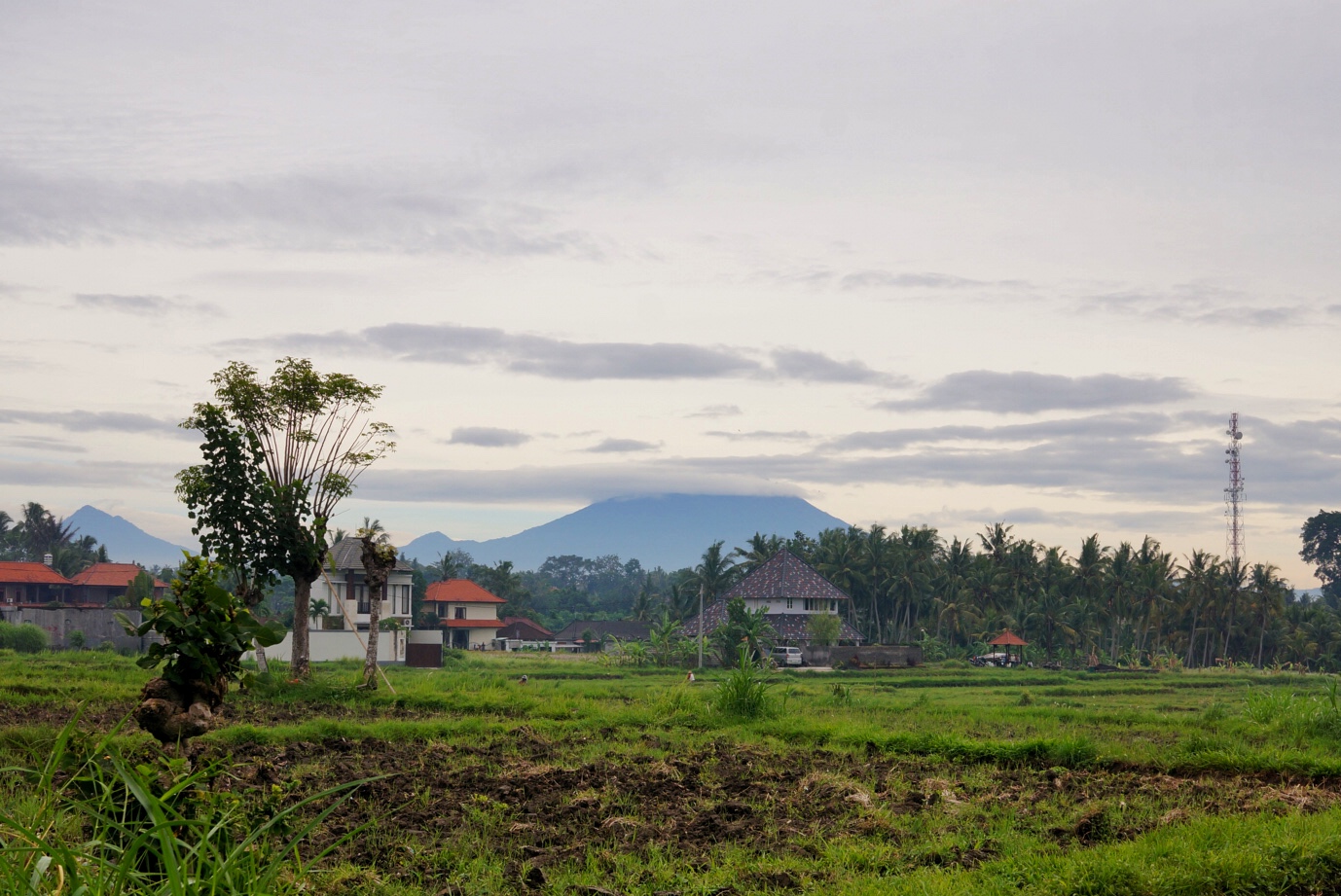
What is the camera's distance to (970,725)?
18.6m

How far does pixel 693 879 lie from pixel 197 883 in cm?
474

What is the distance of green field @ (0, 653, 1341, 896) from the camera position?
715cm

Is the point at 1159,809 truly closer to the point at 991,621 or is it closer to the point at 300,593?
the point at 300,593

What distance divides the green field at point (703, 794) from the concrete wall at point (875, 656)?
29.9 m

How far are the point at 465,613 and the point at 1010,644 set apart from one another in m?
35.0

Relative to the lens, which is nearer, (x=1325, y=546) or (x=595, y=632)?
(x=595, y=632)

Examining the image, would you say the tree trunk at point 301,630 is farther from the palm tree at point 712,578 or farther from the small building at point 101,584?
the small building at point 101,584

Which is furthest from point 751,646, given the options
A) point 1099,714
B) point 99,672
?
point 99,672

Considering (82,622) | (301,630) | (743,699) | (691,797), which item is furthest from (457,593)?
(691,797)

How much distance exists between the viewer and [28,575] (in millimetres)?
65875

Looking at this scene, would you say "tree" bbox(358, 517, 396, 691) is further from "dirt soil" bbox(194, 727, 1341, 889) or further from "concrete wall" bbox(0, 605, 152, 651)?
"concrete wall" bbox(0, 605, 152, 651)

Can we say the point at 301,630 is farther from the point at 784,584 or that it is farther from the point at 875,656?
the point at 784,584

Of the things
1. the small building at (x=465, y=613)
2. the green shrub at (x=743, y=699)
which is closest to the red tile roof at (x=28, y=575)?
the small building at (x=465, y=613)

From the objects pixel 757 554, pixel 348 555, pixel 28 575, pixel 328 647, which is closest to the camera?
pixel 328 647
